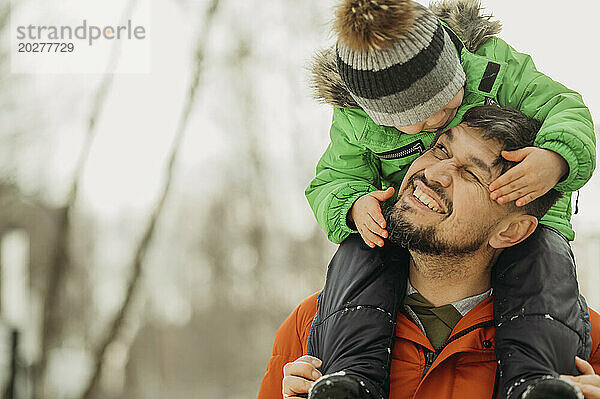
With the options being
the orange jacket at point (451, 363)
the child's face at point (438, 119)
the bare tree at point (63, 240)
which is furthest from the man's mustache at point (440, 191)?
the bare tree at point (63, 240)

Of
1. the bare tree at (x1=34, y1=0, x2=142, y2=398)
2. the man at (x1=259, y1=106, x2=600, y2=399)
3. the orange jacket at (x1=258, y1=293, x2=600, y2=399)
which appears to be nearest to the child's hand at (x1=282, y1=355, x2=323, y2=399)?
the man at (x1=259, y1=106, x2=600, y2=399)

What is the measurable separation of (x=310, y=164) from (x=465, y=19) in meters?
1.79

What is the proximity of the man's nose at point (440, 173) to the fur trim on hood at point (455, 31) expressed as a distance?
0.75 feet

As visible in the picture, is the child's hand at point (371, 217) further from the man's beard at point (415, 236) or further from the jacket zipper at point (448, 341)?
the jacket zipper at point (448, 341)

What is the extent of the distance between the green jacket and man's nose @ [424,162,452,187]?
12cm

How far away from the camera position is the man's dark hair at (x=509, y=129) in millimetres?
1401

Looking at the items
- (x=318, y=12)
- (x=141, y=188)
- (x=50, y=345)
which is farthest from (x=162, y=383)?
(x=318, y=12)

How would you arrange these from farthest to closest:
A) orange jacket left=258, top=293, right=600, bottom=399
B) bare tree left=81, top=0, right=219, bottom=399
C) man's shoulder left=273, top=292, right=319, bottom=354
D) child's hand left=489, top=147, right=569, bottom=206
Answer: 1. bare tree left=81, top=0, right=219, bottom=399
2. man's shoulder left=273, top=292, right=319, bottom=354
3. orange jacket left=258, top=293, right=600, bottom=399
4. child's hand left=489, top=147, right=569, bottom=206

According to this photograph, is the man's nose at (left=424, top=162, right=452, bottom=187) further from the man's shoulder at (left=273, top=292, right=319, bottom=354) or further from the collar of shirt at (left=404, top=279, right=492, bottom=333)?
the man's shoulder at (left=273, top=292, right=319, bottom=354)

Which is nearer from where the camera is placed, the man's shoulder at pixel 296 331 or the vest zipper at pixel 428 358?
the vest zipper at pixel 428 358

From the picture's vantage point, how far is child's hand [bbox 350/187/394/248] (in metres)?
1.38

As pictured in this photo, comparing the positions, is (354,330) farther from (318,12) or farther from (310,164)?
(318,12)

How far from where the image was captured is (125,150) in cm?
334

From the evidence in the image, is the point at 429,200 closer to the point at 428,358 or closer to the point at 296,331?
the point at 428,358
